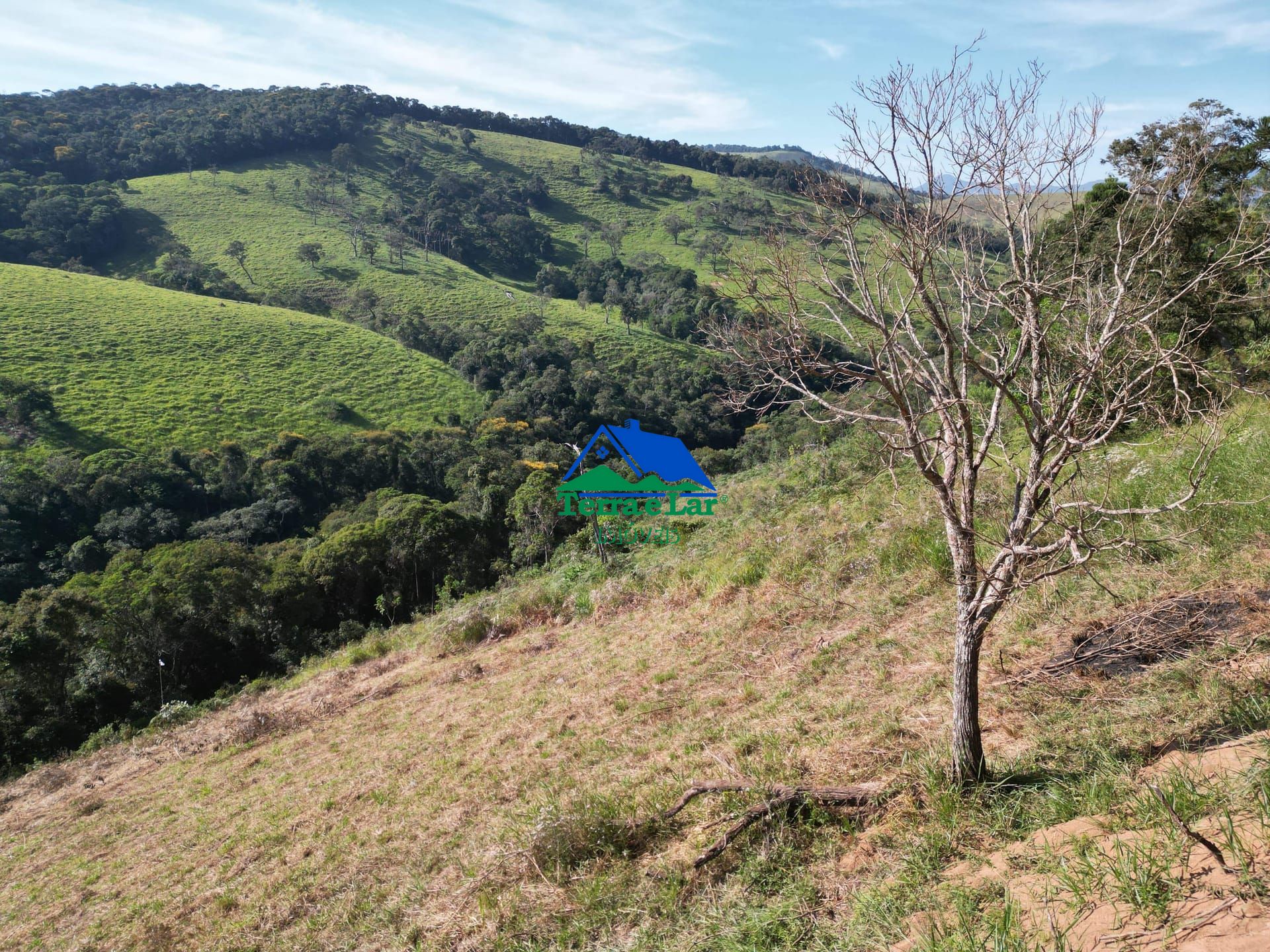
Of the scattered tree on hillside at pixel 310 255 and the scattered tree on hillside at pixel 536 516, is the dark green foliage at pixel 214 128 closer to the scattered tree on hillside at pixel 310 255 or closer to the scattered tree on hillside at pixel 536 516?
the scattered tree on hillside at pixel 310 255

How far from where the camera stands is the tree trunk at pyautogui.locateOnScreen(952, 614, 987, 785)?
9.89 ft

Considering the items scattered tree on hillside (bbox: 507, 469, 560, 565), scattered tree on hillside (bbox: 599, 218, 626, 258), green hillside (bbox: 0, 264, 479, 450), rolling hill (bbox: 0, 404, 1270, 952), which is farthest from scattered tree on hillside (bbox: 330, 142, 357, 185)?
rolling hill (bbox: 0, 404, 1270, 952)

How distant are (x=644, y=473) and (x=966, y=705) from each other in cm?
1581

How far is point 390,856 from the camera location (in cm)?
500

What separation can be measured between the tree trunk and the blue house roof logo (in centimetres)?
1329

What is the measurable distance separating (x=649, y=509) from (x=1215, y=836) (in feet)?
51.3

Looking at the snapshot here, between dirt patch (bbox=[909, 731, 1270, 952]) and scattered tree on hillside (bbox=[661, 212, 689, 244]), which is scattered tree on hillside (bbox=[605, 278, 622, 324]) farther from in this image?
dirt patch (bbox=[909, 731, 1270, 952])

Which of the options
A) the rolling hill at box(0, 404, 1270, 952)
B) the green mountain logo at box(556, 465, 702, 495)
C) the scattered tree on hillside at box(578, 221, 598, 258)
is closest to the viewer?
the rolling hill at box(0, 404, 1270, 952)

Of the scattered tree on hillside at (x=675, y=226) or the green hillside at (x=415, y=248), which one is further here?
the scattered tree on hillside at (x=675, y=226)

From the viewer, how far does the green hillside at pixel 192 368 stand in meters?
35.8

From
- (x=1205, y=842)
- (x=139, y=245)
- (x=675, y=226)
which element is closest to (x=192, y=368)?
(x=139, y=245)

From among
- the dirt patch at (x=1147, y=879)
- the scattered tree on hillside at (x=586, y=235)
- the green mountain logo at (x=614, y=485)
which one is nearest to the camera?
the dirt patch at (x=1147, y=879)

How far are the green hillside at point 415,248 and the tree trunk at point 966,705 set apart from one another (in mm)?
49175

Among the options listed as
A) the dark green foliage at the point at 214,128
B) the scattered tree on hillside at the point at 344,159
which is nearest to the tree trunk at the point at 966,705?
the dark green foliage at the point at 214,128
